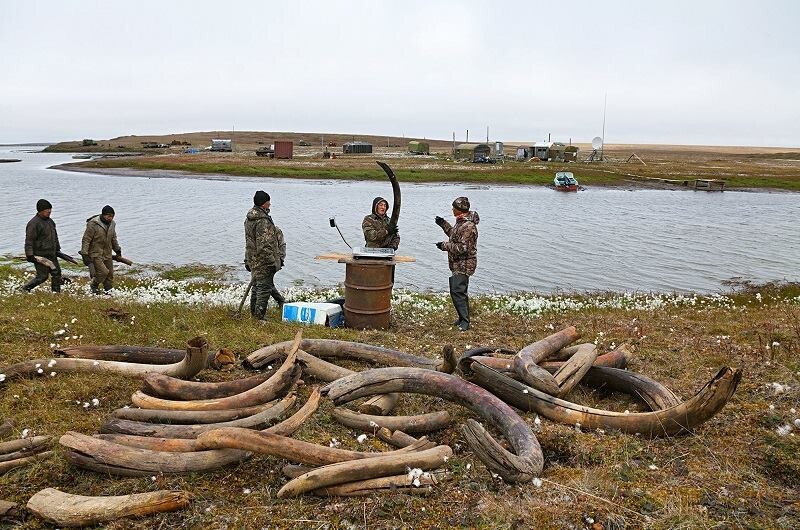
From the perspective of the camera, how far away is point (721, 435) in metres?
6.99

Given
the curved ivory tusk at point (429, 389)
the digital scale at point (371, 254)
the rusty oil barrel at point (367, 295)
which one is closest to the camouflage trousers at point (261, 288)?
the rusty oil barrel at point (367, 295)

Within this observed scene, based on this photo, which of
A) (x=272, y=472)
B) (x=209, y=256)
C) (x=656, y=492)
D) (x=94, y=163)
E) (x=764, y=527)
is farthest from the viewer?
(x=94, y=163)

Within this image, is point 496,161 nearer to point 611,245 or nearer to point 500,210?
point 500,210

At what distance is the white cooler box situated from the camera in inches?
489

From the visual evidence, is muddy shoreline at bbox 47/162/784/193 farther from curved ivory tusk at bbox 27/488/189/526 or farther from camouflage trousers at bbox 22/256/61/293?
curved ivory tusk at bbox 27/488/189/526

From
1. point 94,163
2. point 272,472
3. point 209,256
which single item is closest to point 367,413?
point 272,472

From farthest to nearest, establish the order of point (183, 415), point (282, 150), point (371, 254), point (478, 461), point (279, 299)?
point (282, 150) → point (279, 299) → point (371, 254) → point (183, 415) → point (478, 461)

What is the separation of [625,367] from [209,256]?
2027 cm

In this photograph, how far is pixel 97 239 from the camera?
14.9 metres

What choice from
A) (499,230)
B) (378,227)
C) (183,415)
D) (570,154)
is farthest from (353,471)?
(570,154)

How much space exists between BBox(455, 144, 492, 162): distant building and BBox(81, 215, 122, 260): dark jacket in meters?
77.0

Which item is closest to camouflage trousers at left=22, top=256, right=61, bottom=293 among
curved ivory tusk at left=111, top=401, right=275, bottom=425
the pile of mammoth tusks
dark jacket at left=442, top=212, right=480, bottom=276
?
the pile of mammoth tusks

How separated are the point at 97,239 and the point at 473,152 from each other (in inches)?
3173

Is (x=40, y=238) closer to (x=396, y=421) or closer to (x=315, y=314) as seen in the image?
(x=315, y=314)
